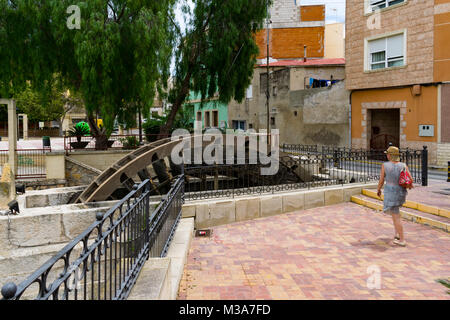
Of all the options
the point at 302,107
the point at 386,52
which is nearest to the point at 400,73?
the point at 386,52

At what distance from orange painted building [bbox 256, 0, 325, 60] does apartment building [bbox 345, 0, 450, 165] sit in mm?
13876

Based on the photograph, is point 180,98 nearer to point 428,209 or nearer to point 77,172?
point 77,172

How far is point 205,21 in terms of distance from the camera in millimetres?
18250

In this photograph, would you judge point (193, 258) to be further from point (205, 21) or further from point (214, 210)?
point (205, 21)

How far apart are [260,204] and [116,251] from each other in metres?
5.60

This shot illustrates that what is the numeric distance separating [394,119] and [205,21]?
1077 cm

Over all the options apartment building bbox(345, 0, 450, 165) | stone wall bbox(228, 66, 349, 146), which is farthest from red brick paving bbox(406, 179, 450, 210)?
stone wall bbox(228, 66, 349, 146)

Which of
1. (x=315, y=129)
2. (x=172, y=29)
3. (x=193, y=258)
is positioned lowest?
(x=193, y=258)

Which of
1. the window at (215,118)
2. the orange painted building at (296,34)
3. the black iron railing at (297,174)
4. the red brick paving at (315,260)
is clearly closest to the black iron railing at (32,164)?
the black iron railing at (297,174)

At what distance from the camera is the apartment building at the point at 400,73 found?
642 inches

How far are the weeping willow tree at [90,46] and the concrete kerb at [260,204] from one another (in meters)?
8.37

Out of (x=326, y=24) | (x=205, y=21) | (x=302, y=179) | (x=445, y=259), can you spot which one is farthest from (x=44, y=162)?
(x=326, y=24)

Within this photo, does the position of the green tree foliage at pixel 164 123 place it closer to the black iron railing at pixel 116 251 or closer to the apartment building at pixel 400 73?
the apartment building at pixel 400 73
